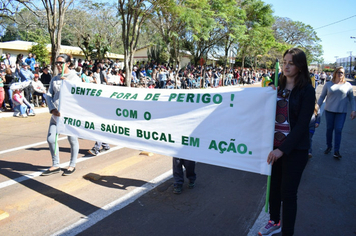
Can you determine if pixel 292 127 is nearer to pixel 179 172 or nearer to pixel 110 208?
pixel 179 172

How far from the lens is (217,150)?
10.9ft

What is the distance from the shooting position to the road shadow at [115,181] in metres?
4.59

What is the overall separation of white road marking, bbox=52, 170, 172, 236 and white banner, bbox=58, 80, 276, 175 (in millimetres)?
815

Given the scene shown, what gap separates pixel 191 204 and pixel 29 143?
5.24 metres

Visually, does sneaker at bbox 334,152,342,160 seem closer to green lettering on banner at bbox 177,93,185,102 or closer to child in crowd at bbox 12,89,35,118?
green lettering on banner at bbox 177,93,185,102

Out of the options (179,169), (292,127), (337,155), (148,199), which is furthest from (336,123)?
(148,199)

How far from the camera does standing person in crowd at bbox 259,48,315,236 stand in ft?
8.89

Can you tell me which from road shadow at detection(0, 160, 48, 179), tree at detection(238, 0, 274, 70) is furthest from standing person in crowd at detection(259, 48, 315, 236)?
tree at detection(238, 0, 274, 70)

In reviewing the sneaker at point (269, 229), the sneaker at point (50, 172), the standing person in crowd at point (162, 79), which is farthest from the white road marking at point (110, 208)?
the standing person in crowd at point (162, 79)

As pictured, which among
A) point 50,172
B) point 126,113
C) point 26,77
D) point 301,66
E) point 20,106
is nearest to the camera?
point 301,66

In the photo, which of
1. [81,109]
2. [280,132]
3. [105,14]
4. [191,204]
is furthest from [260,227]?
[105,14]

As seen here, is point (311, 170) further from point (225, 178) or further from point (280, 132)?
point (280, 132)

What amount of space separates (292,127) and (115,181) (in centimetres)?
307

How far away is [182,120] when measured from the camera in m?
3.54
